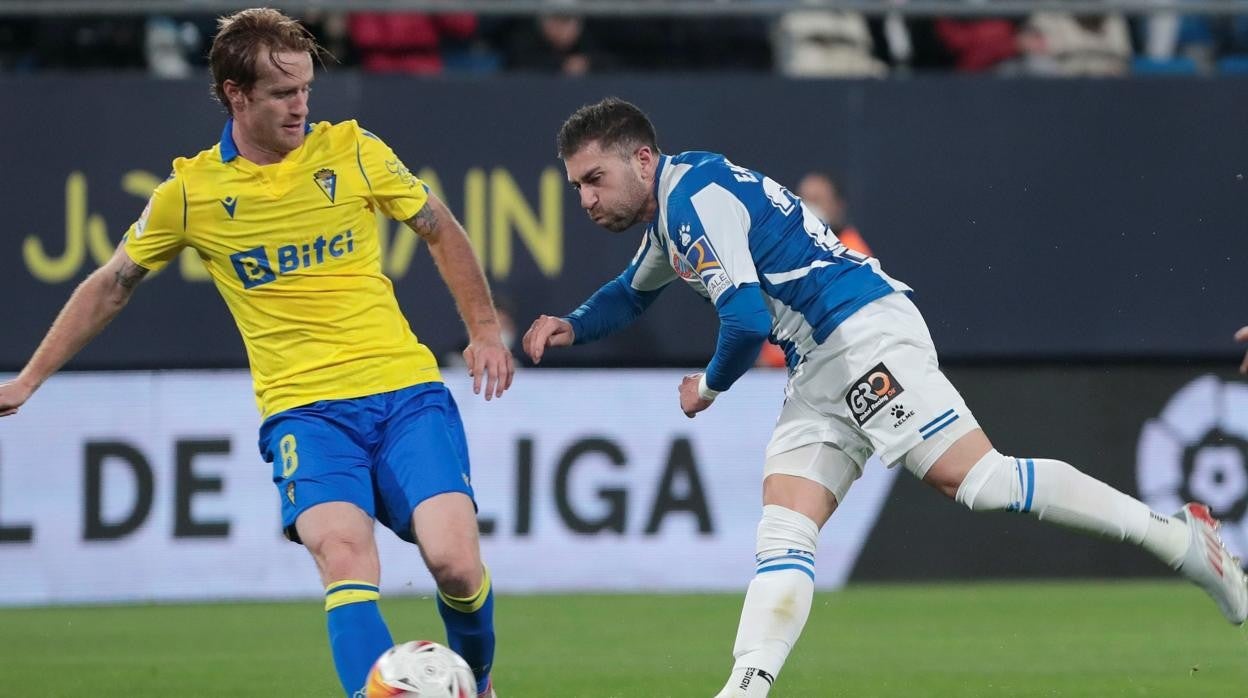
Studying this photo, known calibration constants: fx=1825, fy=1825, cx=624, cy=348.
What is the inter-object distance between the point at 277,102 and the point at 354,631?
5.43ft

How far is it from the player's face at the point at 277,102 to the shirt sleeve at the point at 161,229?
30 centimetres

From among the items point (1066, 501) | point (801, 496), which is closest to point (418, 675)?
point (801, 496)

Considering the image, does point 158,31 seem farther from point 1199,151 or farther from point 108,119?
point 1199,151

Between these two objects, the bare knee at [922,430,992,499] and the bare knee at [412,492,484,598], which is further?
the bare knee at [922,430,992,499]

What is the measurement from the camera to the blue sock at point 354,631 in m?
5.34

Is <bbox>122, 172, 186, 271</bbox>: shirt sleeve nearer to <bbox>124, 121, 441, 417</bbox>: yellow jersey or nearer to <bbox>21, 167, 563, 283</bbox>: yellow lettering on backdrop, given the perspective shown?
<bbox>124, 121, 441, 417</bbox>: yellow jersey

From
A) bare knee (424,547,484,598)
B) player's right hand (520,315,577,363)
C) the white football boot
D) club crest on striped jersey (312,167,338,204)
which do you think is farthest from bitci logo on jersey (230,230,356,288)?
the white football boot

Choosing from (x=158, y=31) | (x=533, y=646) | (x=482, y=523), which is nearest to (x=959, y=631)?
(x=533, y=646)

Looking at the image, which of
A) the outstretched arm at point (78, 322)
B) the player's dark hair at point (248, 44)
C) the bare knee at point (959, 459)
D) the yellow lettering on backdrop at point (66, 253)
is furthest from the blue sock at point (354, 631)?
the yellow lettering on backdrop at point (66, 253)

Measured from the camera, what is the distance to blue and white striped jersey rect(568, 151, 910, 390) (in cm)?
583

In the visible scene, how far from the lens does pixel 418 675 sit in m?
5.05

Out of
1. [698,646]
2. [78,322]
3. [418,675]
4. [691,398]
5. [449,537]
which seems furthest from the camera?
[698,646]

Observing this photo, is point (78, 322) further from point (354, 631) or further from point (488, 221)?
point (488, 221)

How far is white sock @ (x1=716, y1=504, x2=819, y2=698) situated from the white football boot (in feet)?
4.10
